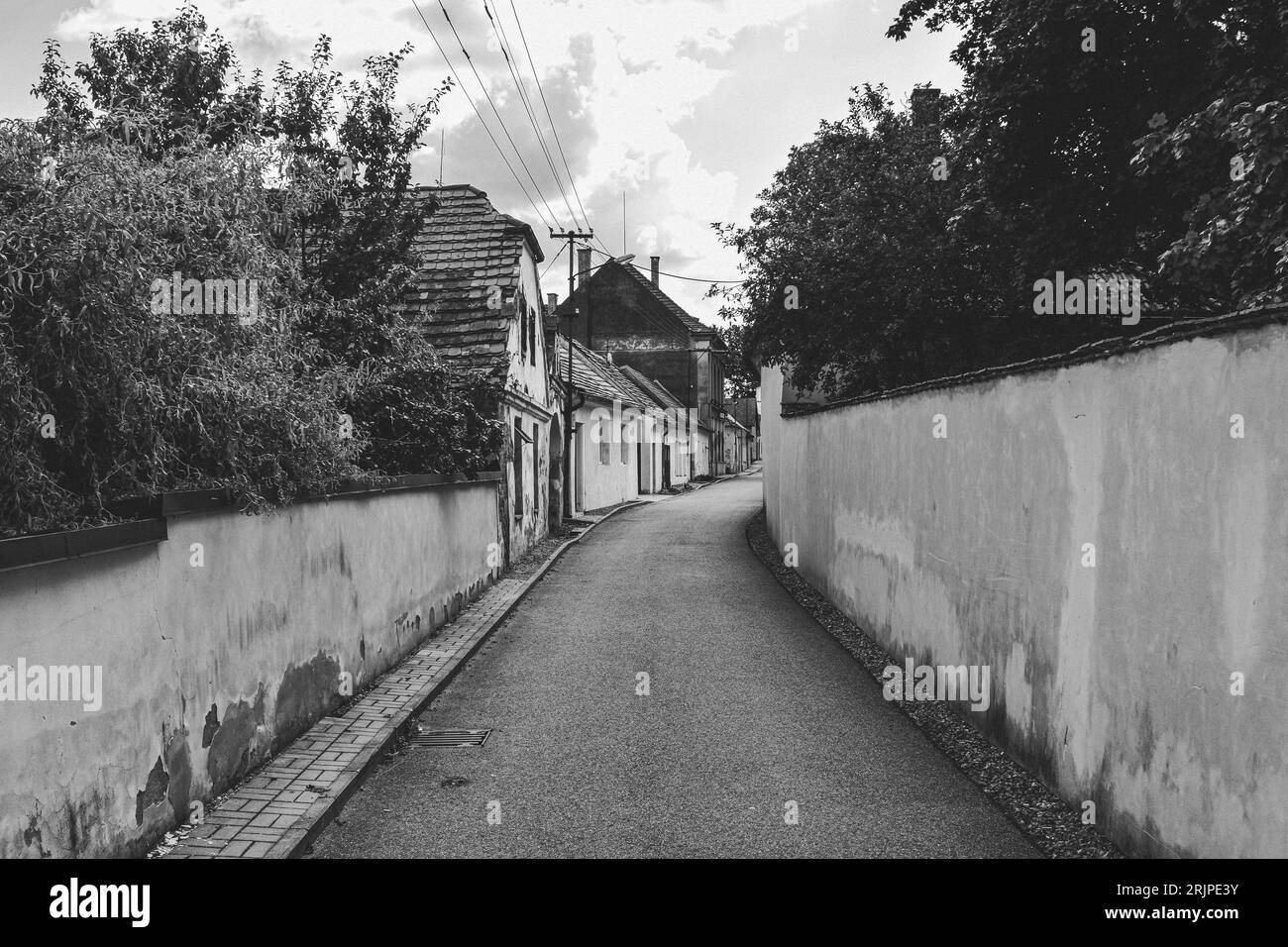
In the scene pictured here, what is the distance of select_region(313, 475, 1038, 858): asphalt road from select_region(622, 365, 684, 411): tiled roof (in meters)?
39.7

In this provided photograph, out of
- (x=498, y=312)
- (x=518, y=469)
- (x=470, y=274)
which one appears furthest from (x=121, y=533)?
(x=470, y=274)

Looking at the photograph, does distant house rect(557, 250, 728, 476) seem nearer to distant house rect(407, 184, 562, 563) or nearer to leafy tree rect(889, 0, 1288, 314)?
distant house rect(407, 184, 562, 563)

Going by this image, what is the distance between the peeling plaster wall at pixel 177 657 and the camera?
3832 millimetres

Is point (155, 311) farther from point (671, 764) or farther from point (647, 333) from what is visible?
point (647, 333)

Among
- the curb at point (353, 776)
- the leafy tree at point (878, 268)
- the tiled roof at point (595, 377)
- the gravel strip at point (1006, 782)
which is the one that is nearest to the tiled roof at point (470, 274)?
the leafy tree at point (878, 268)

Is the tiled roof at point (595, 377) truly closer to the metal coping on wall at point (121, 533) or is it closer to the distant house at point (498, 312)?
the distant house at point (498, 312)

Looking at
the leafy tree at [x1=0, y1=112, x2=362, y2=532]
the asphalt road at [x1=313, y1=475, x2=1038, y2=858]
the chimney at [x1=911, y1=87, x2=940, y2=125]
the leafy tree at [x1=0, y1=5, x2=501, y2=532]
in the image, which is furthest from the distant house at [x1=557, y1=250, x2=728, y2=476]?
the leafy tree at [x1=0, y1=112, x2=362, y2=532]

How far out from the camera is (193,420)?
5.59 metres

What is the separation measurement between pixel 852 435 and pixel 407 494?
5.26m

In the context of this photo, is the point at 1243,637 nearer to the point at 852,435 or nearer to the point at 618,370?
the point at 852,435

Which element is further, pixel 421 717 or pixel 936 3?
pixel 936 3

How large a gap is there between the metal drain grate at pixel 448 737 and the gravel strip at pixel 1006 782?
10.7 ft

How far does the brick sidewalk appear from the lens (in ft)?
15.9
